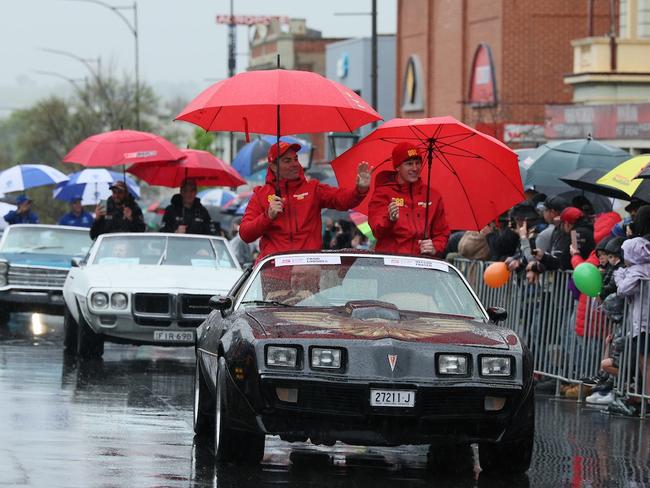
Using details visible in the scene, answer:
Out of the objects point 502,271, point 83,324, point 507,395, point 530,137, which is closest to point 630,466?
point 507,395

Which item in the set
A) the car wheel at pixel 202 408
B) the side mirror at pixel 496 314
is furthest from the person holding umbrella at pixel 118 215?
the side mirror at pixel 496 314

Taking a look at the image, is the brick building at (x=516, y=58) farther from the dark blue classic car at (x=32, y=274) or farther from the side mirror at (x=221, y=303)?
the side mirror at (x=221, y=303)

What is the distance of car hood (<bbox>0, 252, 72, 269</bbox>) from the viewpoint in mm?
20812

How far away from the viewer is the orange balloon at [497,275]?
15500 mm

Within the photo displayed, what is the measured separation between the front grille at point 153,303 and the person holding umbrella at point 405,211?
4.39m

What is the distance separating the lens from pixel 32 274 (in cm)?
2069

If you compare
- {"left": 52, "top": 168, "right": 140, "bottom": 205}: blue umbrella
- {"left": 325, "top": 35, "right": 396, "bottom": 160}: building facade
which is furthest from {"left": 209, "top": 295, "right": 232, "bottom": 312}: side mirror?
{"left": 325, "top": 35, "right": 396, "bottom": 160}: building facade

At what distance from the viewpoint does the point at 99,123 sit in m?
88.5

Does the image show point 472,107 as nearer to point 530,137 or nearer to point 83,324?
point 530,137

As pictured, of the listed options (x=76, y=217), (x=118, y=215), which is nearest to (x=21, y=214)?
(x=76, y=217)

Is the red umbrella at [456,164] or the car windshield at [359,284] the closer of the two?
the car windshield at [359,284]

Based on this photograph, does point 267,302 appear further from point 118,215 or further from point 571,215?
point 118,215

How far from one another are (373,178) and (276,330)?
4.15m

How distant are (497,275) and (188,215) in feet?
15.8
